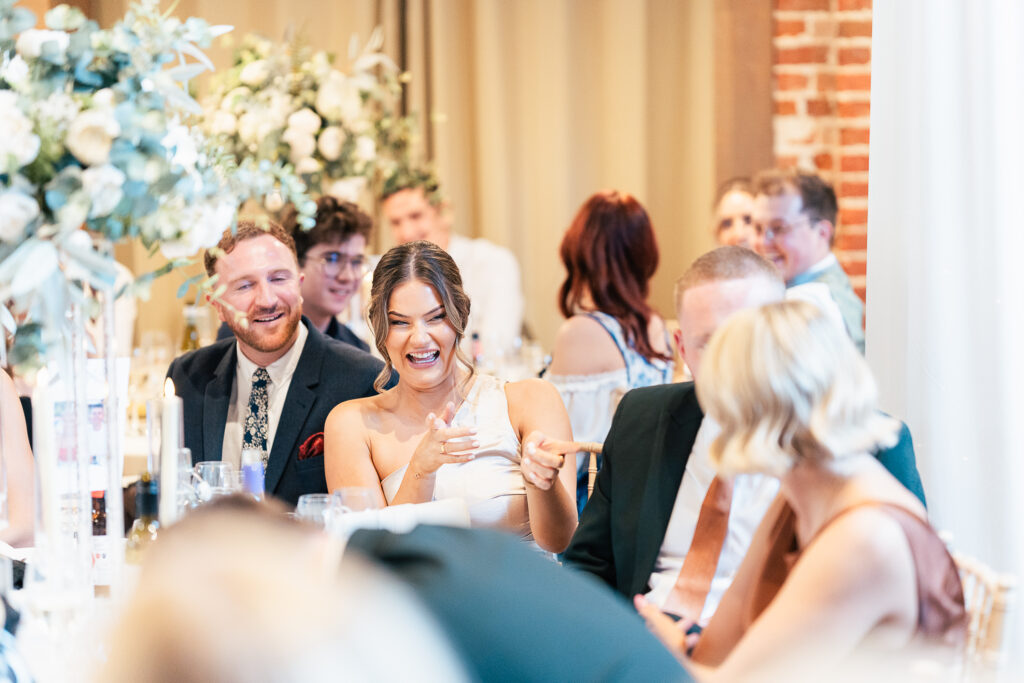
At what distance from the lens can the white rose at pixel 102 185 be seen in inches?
58.4

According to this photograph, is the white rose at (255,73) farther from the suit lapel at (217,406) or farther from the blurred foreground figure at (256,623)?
the blurred foreground figure at (256,623)

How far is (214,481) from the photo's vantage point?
1.94 metres

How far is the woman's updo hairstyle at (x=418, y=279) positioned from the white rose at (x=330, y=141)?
6.31 ft

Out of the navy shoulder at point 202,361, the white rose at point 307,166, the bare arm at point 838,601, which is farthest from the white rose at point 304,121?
→ the bare arm at point 838,601

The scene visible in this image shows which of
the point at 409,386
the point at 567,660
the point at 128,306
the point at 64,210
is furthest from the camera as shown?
the point at 128,306

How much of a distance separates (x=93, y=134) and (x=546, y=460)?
0.95 metres

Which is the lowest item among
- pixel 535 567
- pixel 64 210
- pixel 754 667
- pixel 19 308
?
pixel 754 667

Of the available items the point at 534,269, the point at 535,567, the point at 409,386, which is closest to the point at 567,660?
the point at 535,567

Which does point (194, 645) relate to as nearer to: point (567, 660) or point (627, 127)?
point (567, 660)

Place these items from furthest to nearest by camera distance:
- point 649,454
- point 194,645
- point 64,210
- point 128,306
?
1. point 128,306
2. point 649,454
3. point 64,210
4. point 194,645

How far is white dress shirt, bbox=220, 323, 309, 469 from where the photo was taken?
2.62m

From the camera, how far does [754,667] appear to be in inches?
49.6

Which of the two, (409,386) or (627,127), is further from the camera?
(627,127)

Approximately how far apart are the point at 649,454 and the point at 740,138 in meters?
3.02
